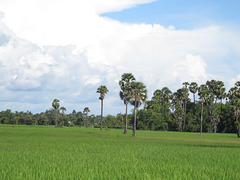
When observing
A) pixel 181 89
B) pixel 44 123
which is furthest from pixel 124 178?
pixel 44 123

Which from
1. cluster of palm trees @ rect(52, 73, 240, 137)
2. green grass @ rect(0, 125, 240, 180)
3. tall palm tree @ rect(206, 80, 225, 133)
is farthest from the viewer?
tall palm tree @ rect(206, 80, 225, 133)

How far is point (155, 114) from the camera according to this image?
471ft

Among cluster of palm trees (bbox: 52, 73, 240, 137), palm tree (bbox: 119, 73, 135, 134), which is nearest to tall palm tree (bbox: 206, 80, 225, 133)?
cluster of palm trees (bbox: 52, 73, 240, 137)

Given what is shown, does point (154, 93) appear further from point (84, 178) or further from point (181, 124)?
point (84, 178)

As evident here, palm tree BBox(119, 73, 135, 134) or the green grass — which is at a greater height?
palm tree BBox(119, 73, 135, 134)

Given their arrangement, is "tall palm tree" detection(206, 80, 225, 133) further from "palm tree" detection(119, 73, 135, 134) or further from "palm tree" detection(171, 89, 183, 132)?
"palm tree" detection(119, 73, 135, 134)

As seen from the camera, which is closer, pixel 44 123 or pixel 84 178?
pixel 84 178

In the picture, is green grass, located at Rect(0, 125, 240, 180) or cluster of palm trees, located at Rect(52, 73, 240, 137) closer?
green grass, located at Rect(0, 125, 240, 180)

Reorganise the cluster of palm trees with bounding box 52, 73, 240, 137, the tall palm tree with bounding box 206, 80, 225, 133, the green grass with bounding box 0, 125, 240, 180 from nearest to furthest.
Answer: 1. the green grass with bounding box 0, 125, 240, 180
2. the cluster of palm trees with bounding box 52, 73, 240, 137
3. the tall palm tree with bounding box 206, 80, 225, 133

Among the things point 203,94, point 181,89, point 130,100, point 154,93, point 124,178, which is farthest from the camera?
point 154,93

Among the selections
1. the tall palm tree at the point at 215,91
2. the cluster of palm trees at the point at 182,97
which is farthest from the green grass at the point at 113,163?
the tall palm tree at the point at 215,91

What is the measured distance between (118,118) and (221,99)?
61759 millimetres

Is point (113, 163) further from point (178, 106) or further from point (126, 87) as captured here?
point (178, 106)

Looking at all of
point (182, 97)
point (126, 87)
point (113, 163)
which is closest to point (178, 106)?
point (182, 97)
